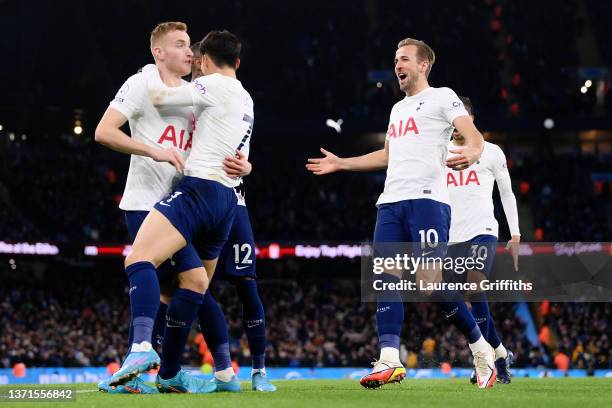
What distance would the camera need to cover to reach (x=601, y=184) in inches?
1380

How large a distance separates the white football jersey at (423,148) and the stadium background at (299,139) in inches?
846

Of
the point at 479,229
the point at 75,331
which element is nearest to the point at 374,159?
the point at 479,229

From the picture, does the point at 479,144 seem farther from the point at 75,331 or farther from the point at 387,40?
the point at 387,40

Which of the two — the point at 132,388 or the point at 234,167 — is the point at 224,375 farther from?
the point at 234,167

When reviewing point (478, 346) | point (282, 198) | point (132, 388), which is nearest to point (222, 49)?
point (132, 388)

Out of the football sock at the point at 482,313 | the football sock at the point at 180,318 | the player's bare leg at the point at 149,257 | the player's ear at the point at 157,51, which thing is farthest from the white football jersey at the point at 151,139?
the football sock at the point at 482,313

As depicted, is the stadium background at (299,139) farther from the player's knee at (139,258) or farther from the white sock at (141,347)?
the white sock at (141,347)

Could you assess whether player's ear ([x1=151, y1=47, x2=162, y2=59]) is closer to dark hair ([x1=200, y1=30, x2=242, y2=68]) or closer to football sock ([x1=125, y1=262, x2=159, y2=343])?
dark hair ([x1=200, y1=30, x2=242, y2=68])

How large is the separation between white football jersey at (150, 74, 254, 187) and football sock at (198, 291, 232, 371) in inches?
45.4

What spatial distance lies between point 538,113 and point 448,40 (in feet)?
14.8

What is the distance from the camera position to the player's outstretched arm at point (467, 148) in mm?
7180

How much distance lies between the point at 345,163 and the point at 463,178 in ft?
8.76

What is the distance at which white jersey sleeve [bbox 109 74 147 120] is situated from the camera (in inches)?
283

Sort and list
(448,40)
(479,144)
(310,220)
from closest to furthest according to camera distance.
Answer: (479,144)
(310,220)
(448,40)
